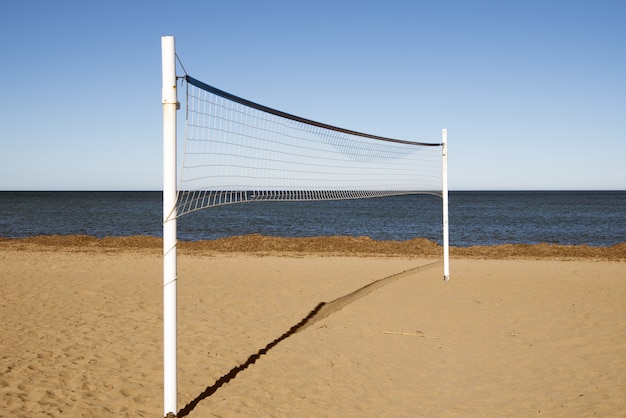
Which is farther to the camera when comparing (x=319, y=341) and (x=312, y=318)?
(x=312, y=318)

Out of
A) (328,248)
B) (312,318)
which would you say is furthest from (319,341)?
(328,248)

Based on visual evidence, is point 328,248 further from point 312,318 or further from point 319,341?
point 319,341

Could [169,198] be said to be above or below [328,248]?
above

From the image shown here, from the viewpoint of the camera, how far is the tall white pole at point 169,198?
4086mm

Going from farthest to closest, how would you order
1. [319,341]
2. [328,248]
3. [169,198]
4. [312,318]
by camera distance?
[328,248] < [312,318] < [319,341] < [169,198]

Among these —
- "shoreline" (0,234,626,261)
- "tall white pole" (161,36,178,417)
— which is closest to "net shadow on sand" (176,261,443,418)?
"tall white pole" (161,36,178,417)

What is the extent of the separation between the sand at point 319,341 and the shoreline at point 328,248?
123 inches

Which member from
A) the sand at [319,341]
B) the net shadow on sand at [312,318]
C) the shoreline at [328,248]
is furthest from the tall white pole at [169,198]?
the shoreline at [328,248]

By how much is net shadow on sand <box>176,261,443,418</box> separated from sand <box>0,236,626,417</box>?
31 millimetres

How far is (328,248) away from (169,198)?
1381cm

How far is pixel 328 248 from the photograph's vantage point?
1773cm

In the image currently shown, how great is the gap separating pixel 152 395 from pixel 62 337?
2.45 meters

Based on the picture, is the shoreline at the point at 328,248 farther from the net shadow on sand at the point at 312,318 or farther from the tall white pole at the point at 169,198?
the tall white pole at the point at 169,198

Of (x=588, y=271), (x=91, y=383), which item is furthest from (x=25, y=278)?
(x=588, y=271)
